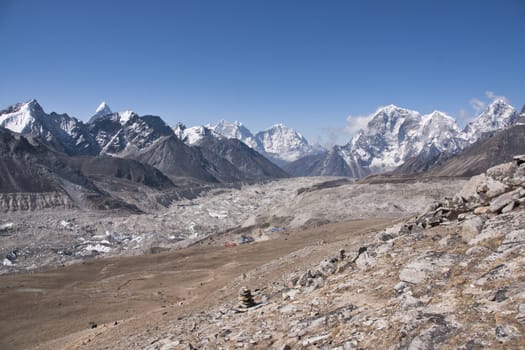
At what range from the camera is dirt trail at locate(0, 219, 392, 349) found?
2884cm

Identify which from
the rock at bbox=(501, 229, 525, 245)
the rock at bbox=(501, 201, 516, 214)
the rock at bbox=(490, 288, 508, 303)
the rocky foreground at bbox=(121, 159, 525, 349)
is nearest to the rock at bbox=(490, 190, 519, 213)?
the rocky foreground at bbox=(121, 159, 525, 349)

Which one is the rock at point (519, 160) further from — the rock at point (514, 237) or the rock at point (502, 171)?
the rock at point (514, 237)

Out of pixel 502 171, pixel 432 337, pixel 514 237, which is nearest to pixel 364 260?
pixel 514 237

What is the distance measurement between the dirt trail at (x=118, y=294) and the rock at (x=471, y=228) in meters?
15.2

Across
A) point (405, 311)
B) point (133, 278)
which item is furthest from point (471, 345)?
point (133, 278)

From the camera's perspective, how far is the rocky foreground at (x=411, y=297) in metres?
11.3

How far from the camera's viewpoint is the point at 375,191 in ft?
387

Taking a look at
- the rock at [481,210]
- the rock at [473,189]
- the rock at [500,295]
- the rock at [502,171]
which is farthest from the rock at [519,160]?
the rock at [500,295]

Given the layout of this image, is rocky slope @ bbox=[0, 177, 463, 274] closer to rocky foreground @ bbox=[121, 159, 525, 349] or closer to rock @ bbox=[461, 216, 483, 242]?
rocky foreground @ bbox=[121, 159, 525, 349]

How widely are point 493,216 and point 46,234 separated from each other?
13769 cm

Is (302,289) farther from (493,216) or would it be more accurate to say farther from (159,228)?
(159,228)

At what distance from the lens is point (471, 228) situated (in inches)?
656

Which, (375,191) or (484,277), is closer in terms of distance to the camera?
(484,277)

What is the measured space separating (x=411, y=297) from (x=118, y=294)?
4142 centimetres
